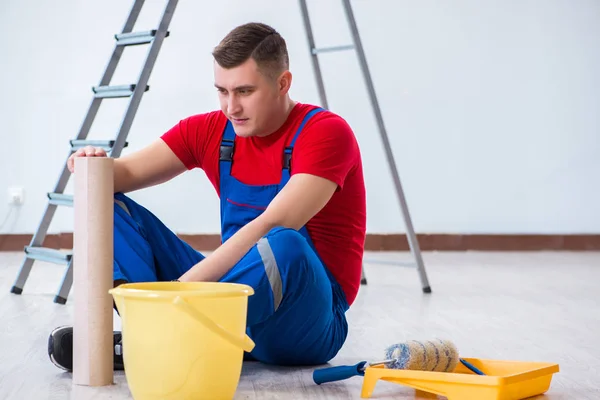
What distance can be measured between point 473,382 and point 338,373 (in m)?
0.32

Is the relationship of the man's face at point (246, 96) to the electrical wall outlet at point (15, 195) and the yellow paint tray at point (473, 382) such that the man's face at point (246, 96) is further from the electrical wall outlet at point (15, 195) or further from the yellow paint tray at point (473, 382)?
the electrical wall outlet at point (15, 195)

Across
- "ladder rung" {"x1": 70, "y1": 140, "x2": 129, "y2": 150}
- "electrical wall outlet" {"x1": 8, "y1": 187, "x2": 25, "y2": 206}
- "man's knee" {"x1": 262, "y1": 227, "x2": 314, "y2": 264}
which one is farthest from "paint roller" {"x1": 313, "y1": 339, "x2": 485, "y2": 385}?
"electrical wall outlet" {"x1": 8, "y1": 187, "x2": 25, "y2": 206}

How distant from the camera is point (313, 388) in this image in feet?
6.17

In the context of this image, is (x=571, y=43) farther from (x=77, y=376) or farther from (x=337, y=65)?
(x=77, y=376)

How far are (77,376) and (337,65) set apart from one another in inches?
170

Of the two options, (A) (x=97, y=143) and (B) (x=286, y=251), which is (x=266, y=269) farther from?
(A) (x=97, y=143)

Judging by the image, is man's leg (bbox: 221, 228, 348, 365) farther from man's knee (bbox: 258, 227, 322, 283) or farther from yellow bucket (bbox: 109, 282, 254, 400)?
yellow bucket (bbox: 109, 282, 254, 400)

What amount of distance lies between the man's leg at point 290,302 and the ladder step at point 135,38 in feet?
4.90

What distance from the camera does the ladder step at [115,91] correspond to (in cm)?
316

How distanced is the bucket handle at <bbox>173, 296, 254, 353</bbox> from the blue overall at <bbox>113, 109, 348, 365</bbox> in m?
0.20

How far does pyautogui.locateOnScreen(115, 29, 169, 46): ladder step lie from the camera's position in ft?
10.5

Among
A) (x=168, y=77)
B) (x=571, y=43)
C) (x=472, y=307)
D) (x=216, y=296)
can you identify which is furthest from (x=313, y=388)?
(x=571, y=43)

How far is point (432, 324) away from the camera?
9.71 ft

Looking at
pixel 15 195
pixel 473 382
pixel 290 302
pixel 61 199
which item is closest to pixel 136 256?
pixel 290 302
